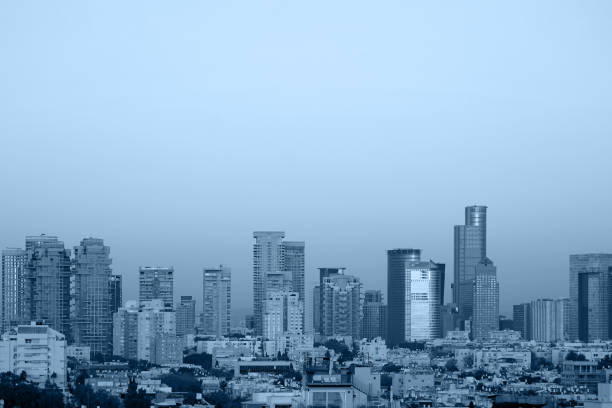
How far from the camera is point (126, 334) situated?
116500mm

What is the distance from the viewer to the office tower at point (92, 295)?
384 ft

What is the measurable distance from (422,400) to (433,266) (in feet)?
288

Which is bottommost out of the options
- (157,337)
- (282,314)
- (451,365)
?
(451,365)

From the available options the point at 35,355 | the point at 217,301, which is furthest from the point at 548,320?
the point at 35,355

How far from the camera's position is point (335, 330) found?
462 feet

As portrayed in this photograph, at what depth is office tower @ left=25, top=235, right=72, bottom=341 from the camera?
115 m

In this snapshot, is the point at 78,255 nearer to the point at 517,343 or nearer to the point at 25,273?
the point at 25,273

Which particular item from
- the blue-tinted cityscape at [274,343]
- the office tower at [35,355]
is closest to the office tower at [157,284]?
the blue-tinted cityscape at [274,343]

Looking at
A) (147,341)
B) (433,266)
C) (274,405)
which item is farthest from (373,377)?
(433,266)

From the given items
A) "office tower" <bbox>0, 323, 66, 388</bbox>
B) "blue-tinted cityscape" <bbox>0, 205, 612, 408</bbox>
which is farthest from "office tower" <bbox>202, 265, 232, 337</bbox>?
"office tower" <bbox>0, 323, 66, 388</bbox>

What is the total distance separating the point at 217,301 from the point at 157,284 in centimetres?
1039

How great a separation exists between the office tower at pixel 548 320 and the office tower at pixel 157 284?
116 feet

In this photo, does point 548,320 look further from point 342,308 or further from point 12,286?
point 12,286

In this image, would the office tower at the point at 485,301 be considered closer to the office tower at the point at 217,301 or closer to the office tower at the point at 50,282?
the office tower at the point at 217,301
